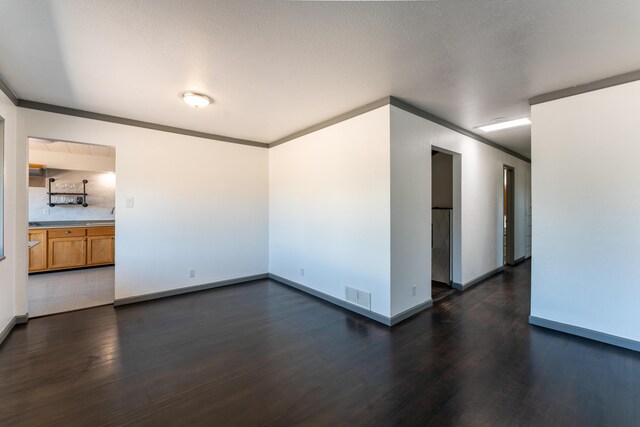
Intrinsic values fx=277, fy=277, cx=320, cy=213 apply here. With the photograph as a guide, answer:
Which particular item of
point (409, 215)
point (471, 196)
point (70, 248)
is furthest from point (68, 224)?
point (471, 196)

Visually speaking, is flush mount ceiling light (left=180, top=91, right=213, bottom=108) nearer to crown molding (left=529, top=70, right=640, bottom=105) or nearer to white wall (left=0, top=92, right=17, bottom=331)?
white wall (left=0, top=92, right=17, bottom=331)

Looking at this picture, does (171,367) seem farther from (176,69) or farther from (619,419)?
(619,419)

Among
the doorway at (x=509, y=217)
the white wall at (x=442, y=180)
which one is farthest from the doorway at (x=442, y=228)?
the doorway at (x=509, y=217)

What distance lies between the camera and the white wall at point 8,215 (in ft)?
8.99

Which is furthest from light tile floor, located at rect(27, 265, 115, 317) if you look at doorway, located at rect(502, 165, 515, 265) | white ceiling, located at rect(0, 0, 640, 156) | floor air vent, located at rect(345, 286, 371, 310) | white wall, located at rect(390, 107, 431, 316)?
doorway, located at rect(502, 165, 515, 265)

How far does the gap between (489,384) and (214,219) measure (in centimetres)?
404

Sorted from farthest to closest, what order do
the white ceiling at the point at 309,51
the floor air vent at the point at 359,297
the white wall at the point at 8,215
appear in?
the floor air vent at the point at 359,297, the white wall at the point at 8,215, the white ceiling at the point at 309,51

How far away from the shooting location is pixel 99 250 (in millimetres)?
5809

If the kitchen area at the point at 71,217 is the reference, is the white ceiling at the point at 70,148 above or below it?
above

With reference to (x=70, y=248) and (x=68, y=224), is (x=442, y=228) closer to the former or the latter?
(x=70, y=248)

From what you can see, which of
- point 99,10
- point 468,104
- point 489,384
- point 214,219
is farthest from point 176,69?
point 489,384

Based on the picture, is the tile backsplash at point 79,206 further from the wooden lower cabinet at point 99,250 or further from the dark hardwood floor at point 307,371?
the dark hardwood floor at point 307,371

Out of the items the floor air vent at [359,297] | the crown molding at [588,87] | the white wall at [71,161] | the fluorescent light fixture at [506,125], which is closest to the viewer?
the crown molding at [588,87]

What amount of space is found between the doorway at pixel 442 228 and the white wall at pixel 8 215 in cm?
495
